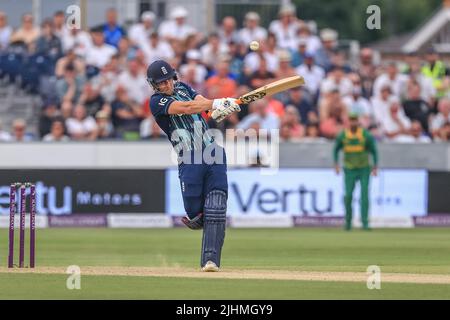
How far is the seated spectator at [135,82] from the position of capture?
2345cm

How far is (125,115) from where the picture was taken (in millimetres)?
23359

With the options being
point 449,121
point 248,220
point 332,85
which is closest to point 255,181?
point 248,220

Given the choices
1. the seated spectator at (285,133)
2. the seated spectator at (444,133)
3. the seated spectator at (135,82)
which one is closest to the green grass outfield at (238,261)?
the seated spectator at (285,133)

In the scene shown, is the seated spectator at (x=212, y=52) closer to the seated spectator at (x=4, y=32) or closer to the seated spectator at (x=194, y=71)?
the seated spectator at (x=194, y=71)

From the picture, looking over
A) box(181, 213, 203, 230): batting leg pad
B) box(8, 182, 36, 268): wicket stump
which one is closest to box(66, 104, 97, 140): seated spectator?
box(8, 182, 36, 268): wicket stump

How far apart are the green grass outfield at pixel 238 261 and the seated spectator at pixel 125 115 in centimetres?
273

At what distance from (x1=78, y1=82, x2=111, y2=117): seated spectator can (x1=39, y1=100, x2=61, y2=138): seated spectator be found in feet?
1.59

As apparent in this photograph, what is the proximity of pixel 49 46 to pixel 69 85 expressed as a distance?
0.90 metres

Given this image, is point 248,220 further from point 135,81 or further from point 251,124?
point 135,81

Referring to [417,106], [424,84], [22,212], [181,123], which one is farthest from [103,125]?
[181,123]

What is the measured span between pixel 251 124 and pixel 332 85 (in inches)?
78.0

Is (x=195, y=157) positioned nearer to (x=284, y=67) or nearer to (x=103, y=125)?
(x=103, y=125)

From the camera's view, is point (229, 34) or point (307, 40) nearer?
point (307, 40)

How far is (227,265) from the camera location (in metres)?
13.6
